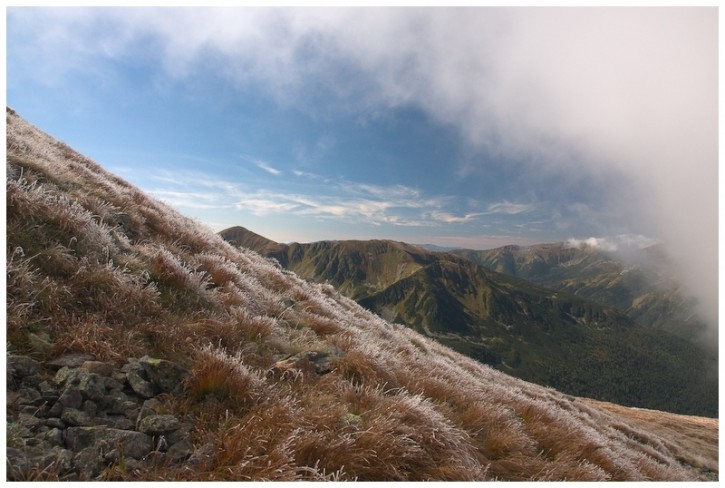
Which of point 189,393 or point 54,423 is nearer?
point 54,423

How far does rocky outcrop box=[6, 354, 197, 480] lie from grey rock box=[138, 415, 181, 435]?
1 centimetres

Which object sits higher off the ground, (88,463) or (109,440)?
(109,440)

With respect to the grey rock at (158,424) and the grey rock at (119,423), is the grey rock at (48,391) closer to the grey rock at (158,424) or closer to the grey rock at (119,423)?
the grey rock at (119,423)

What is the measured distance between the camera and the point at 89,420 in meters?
4.09

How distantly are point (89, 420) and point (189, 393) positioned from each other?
1091mm

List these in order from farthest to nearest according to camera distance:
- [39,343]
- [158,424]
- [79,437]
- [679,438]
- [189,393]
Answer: [679,438]
[189,393]
[39,343]
[158,424]
[79,437]

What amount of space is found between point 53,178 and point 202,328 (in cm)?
672

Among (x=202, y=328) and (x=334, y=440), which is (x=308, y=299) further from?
(x=334, y=440)

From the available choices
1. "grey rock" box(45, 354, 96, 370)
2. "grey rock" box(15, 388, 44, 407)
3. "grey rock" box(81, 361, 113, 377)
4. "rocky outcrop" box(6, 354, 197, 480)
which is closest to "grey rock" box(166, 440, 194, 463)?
"rocky outcrop" box(6, 354, 197, 480)

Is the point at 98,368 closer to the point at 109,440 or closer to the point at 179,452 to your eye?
the point at 109,440

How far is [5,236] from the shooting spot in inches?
229

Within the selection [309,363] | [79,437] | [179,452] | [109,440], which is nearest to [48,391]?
[79,437]

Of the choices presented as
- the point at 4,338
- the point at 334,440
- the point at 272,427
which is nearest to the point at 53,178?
the point at 4,338

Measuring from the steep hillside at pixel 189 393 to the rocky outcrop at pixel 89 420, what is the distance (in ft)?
0.05
